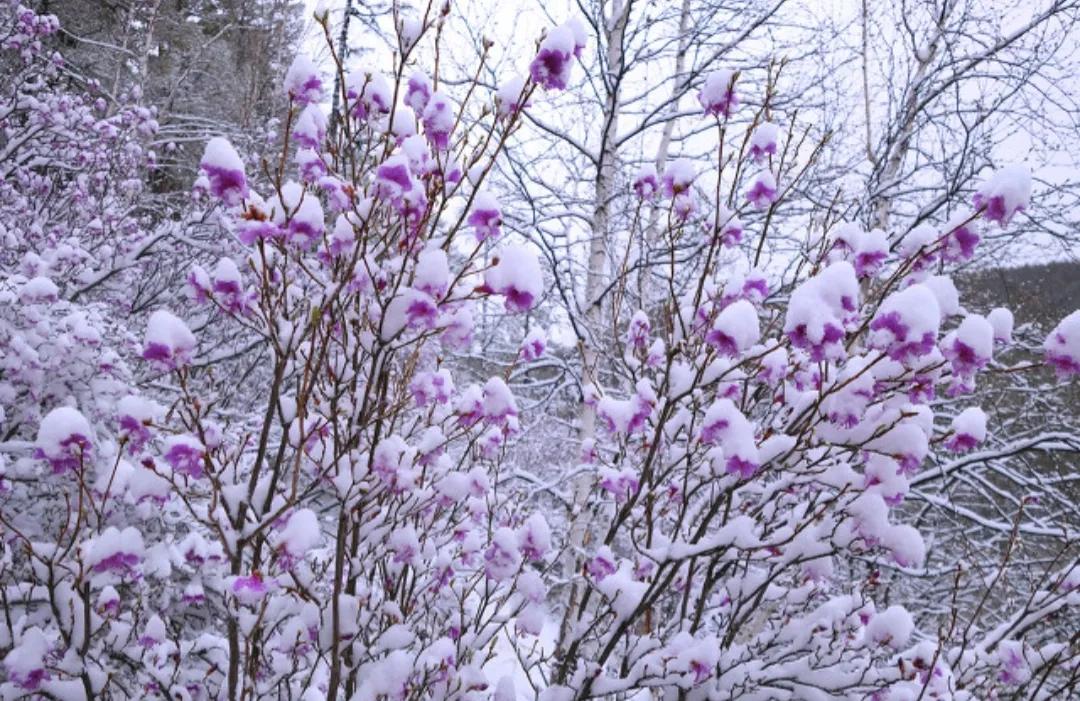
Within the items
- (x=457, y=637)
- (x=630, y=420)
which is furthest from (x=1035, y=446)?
(x=457, y=637)

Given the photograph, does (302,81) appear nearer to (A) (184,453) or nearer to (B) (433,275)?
(B) (433,275)

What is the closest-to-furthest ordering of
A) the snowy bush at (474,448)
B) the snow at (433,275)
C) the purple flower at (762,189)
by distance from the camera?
the snowy bush at (474,448)
the snow at (433,275)
the purple flower at (762,189)

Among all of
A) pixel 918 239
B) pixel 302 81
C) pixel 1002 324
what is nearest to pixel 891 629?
pixel 1002 324

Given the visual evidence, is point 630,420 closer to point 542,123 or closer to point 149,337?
point 149,337

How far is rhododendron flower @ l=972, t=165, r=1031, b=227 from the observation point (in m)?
1.75

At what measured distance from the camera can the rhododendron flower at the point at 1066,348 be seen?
1.67 meters

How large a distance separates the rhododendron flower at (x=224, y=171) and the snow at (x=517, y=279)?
0.67m

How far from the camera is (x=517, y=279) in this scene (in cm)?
180

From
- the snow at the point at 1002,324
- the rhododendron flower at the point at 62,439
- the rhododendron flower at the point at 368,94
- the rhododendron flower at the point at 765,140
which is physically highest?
the rhododendron flower at the point at 368,94

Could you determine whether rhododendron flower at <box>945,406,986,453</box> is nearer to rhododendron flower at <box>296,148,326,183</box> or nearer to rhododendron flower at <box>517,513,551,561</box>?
rhododendron flower at <box>517,513,551,561</box>

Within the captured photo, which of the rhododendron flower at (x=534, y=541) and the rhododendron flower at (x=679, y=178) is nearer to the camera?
the rhododendron flower at (x=534, y=541)

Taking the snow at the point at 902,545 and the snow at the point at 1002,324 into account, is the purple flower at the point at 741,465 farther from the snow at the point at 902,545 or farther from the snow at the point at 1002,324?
the snow at the point at 1002,324

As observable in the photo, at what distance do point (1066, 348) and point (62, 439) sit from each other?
2.42 meters

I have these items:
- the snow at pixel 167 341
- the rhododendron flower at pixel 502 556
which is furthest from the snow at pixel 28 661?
the rhododendron flower at pixel 502 556
